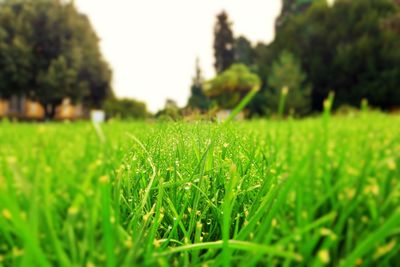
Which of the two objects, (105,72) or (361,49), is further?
(105,72)

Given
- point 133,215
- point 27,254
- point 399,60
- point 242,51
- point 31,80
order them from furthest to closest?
point 242,51 → point 31,80 → point 399,60 → point 133,215 → point 27,254

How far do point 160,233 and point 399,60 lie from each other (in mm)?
31345

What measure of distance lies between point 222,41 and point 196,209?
37122 millimetres

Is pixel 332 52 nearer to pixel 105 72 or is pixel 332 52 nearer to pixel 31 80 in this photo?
pixel 105 72

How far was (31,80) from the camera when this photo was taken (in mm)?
30734

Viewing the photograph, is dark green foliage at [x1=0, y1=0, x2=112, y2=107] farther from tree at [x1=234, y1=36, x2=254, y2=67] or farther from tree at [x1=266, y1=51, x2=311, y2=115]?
tree at [x1=266, y1=51, x2=311, y2=115]

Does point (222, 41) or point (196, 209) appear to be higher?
point (222, 41)

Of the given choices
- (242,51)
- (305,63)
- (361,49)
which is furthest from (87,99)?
(361,49)

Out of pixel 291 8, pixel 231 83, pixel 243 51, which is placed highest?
pixel 291 8

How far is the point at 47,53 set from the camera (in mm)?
31344

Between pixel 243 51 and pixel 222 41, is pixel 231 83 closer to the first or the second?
pixel 222 41

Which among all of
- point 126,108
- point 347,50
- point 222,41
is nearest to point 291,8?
point 222,41

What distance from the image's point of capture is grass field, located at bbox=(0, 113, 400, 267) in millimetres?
385

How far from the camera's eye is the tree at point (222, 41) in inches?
1447
